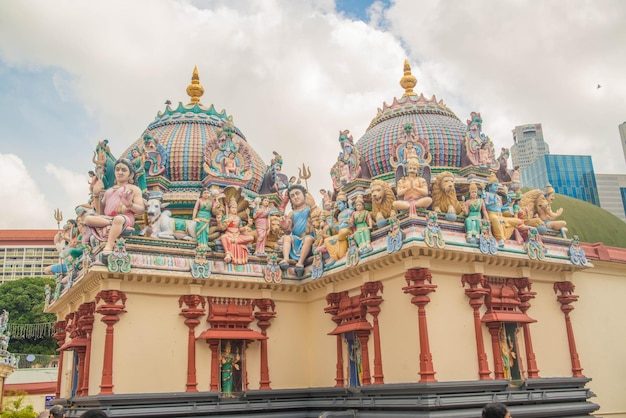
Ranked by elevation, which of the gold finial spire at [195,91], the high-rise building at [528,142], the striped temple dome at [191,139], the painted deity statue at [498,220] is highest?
the high-rise building at [528,142]

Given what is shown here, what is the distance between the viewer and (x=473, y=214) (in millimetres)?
16156

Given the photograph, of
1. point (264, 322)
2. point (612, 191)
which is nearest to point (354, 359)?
point (264, 322)

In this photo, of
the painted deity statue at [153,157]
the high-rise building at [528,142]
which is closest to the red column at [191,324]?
the painted deity statue at [153,157]

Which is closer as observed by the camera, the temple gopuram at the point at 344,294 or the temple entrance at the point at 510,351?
the temple gopuram at the point at 344,294

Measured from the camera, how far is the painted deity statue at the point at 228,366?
17.3m

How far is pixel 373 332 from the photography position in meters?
16.2

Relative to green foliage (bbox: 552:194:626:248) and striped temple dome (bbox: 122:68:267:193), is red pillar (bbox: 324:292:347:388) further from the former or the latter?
green foliage (bbox: 552:194:626:248)

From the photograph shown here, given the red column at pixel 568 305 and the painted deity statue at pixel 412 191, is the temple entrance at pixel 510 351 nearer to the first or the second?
the red column at pixel 568 305

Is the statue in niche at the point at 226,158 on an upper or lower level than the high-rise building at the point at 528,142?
lower

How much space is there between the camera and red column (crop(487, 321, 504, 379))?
15438 mm

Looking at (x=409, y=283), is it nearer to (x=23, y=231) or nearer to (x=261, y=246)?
(x=261, y=246)

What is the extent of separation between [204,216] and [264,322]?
3.70 m

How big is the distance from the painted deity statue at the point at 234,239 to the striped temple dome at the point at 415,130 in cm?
504

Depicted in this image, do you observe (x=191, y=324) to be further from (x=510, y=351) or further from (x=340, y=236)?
(x=510, y=351)
